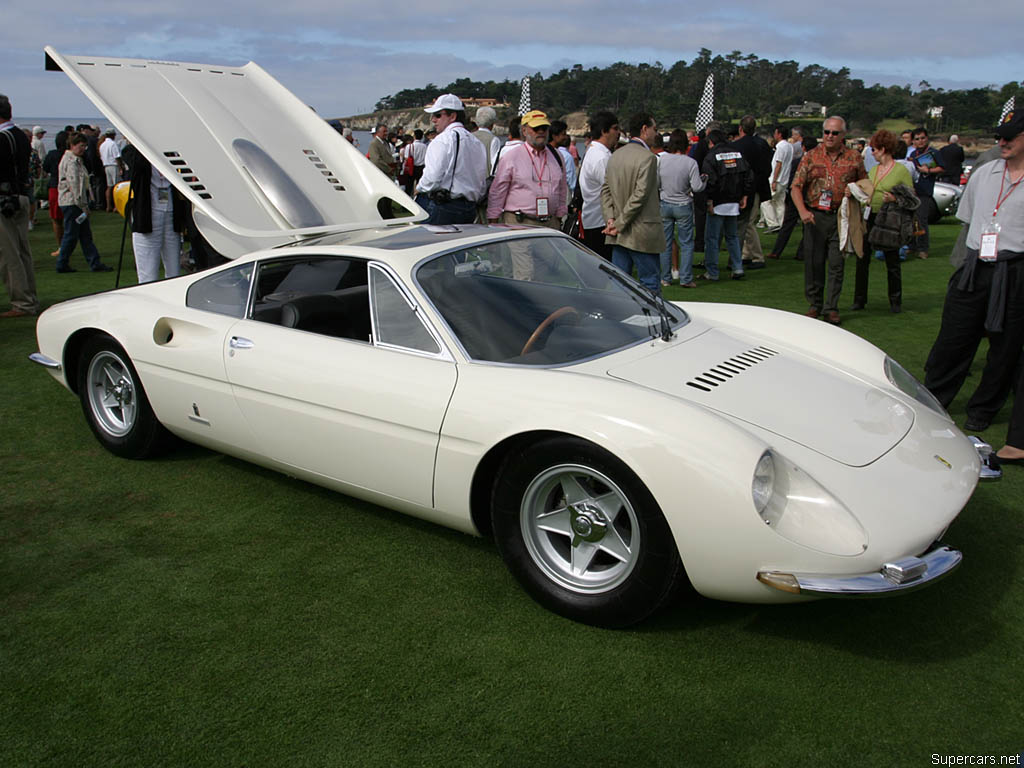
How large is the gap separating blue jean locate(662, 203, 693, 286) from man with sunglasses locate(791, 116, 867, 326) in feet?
4.73

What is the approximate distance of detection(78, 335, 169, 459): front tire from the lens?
4.20m

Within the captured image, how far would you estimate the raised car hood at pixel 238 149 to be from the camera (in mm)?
4598

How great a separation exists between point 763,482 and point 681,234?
277 inches

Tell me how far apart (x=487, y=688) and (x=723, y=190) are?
320 inches

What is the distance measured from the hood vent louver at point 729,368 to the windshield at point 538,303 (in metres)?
0.32

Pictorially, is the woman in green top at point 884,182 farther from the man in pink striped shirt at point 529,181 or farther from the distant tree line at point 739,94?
the distant tree line at point 739,94

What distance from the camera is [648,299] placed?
12.5 ft

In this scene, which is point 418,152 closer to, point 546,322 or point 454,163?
point 454,163

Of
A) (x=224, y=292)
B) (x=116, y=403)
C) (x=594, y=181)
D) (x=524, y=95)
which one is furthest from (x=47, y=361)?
(x=524, y=95)

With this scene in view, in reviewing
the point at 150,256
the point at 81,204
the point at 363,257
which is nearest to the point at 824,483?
the point at 363,257

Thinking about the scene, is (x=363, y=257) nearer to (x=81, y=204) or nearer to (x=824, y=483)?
(x=824, y=483)

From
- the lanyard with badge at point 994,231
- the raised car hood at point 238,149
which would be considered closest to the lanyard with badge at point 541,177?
the raised car hood at point 238,149

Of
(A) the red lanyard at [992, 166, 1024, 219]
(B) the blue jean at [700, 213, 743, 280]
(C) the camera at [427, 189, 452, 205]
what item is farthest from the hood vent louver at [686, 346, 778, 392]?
(B) the blue jean at [700, 213, 743, 280]

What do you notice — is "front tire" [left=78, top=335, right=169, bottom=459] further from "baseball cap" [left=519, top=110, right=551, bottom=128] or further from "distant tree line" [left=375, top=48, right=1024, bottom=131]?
"distant tree line" [left=375, top=48, right=1024, bottom=131]
